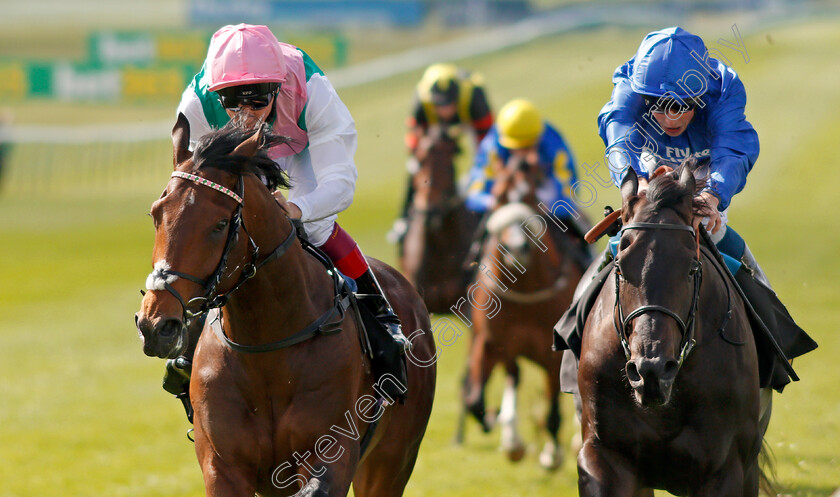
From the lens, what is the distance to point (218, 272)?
328 cm

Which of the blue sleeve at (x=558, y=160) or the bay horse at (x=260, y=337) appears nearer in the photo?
→ the bay horse at (x=260, y=337)

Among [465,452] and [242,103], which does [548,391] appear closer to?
[465,452]

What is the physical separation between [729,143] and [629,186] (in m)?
0.67

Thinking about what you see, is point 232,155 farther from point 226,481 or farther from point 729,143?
point 729,143

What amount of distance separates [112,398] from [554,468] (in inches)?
175

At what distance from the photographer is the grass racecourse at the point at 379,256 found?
717cm

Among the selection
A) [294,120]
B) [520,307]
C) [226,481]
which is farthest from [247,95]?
[520,307]

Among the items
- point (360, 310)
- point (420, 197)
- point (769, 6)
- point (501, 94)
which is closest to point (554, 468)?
point (420, 197)

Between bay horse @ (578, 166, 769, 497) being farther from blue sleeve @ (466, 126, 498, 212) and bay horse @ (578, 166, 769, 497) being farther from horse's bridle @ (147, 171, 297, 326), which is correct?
blue sleeve @ (466, 126, 498, 212)

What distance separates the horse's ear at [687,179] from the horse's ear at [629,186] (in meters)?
0.16

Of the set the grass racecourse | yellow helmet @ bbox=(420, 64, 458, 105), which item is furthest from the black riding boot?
yellow helmet @ bbox=(420, 64, 458, 105)

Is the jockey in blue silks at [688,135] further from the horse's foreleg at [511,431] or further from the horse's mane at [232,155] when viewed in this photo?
the horse's foreleg at [511,431]

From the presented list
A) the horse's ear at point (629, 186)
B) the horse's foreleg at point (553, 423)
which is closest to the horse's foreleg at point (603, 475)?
the horse's ear at point (629, 186)

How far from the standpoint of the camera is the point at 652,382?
11.0ft
